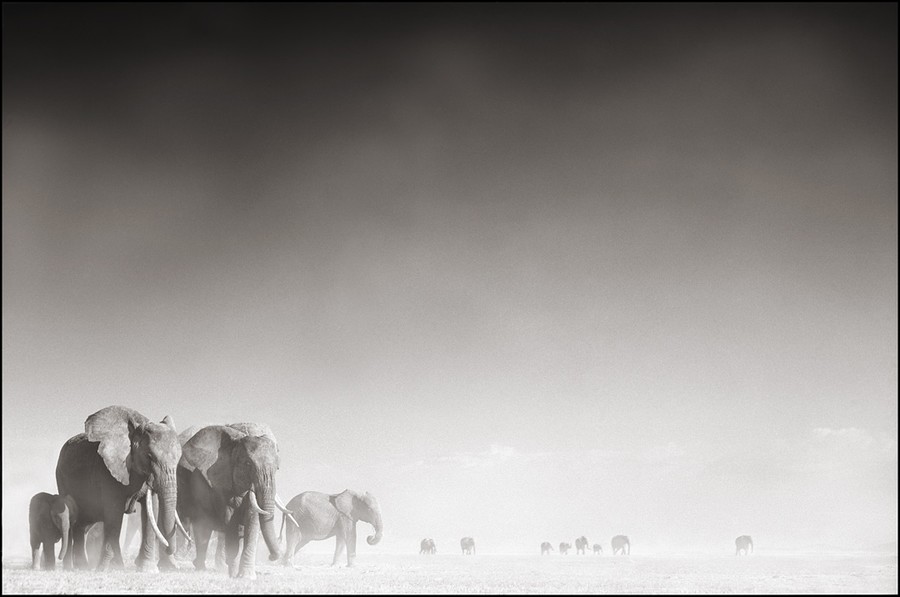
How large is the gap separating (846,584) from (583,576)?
7.86 meters

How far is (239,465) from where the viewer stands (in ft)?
85.8

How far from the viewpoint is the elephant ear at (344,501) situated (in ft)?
128

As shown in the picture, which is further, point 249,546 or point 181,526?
point 181,526

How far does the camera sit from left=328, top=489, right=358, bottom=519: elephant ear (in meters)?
39.1

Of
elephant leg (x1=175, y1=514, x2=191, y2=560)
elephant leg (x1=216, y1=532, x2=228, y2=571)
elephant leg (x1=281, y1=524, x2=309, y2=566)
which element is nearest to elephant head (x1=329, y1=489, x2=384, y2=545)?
elephant leg (x1=281, y1=524, x2=309, y2=566)

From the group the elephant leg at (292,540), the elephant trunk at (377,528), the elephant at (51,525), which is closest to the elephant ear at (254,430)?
the elephant at (51,525)

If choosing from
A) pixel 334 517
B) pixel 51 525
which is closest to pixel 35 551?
pixel 51 525

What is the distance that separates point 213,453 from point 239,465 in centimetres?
162

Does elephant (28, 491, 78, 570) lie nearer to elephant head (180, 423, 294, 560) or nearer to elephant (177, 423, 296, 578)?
elephant (177, 423, 296, 578)

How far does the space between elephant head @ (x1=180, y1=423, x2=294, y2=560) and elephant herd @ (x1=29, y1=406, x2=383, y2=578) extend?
0.03 meters

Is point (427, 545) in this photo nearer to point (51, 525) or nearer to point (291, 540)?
point (291, 540)

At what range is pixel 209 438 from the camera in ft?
90.5

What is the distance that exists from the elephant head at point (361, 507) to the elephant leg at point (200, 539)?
1228 cm

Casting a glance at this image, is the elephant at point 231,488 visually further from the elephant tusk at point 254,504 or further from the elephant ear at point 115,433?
the elephant ear at point 115,433
